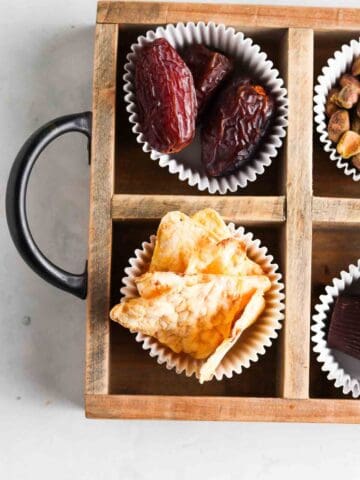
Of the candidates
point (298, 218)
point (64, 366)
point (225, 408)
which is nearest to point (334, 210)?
point (298, 218)

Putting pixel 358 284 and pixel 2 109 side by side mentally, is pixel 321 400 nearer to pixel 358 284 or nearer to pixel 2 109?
pixel 358 284

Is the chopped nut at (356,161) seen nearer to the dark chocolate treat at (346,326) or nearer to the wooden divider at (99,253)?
the dark chocolate treat at (346,326)

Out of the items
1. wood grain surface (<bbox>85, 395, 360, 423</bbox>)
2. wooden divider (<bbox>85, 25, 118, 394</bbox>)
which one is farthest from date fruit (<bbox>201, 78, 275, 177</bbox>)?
wood grain surface (<bbox>85, 395, 360, 423</bbox>)

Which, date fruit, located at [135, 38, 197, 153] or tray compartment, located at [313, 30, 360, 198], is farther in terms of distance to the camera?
tray compartment, located at [313, 30, 360, 198]

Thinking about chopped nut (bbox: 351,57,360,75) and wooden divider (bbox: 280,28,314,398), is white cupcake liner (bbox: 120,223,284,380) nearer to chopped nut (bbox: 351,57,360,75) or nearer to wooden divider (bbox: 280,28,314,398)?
wooden divider (bbox: 280,28,314,398)

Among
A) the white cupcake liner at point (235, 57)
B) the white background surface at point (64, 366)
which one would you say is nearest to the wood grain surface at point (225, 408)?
the white background surface at point (64, 366)

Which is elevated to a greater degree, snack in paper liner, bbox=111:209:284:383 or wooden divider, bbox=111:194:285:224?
wooden divider, bbox=111:194:285:224
